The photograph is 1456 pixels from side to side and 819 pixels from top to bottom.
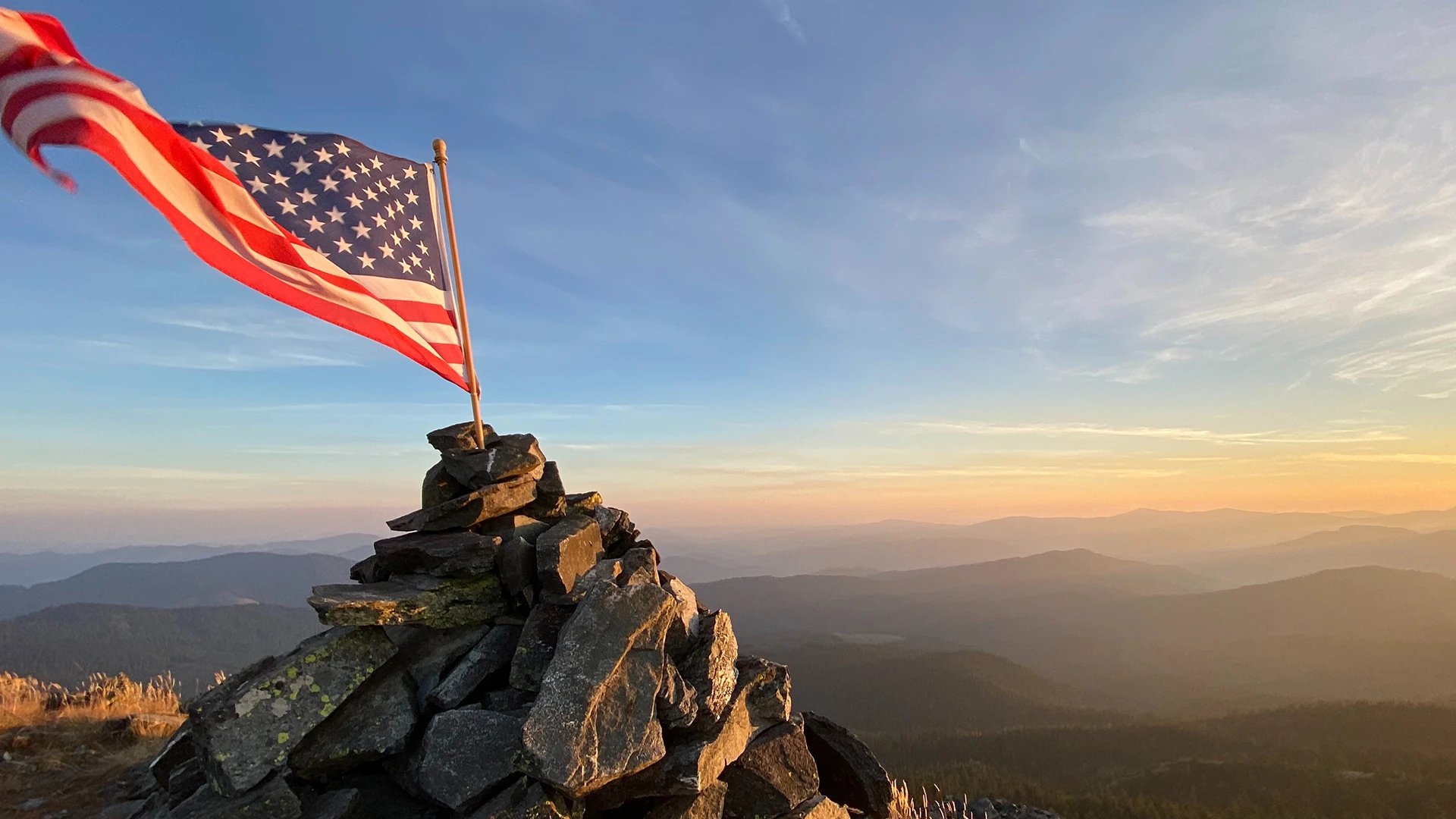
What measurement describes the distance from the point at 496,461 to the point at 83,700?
16015 millimetres

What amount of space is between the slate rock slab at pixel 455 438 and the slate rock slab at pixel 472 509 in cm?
89

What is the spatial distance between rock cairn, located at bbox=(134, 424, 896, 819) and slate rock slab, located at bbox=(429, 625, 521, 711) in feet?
0.09

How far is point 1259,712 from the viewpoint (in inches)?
4840

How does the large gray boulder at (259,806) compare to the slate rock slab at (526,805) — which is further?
the large gray boulder at (259,806)

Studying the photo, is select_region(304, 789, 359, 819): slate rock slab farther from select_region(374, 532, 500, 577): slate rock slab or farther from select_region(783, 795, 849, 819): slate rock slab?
select_region(783, 795, 849, 819): slate rock slab

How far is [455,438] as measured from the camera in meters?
12.0

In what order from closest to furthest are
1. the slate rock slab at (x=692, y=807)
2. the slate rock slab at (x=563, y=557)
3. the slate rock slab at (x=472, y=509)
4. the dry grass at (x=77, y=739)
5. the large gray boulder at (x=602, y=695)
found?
the large gray boulder at (x=602, y=695), the slate rock slab at (x=692, y=807), the slate rock slab at (x=563, y=557), the slate rock slab at (x=472, y=509), the dry grass at (x=77, y=739)

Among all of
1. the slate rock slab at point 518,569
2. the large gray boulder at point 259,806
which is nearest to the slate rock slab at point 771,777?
the slate rock slab at point 518,569

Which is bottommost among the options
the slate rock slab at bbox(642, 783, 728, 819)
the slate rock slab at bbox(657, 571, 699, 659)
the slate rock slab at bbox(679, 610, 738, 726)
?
the slate rock slab at bbox(642, 783, 728, 819)

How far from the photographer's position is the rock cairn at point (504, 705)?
320 inches

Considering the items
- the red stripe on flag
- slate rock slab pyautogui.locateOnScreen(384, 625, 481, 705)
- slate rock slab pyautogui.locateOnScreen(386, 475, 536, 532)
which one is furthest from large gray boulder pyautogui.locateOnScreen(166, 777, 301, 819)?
the red stripe on flag

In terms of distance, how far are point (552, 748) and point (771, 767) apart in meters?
3.69

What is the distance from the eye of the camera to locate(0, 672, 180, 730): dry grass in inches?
623

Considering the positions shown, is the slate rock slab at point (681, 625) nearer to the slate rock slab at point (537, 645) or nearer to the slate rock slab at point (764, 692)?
the slate rock slab at point (764, 692)
